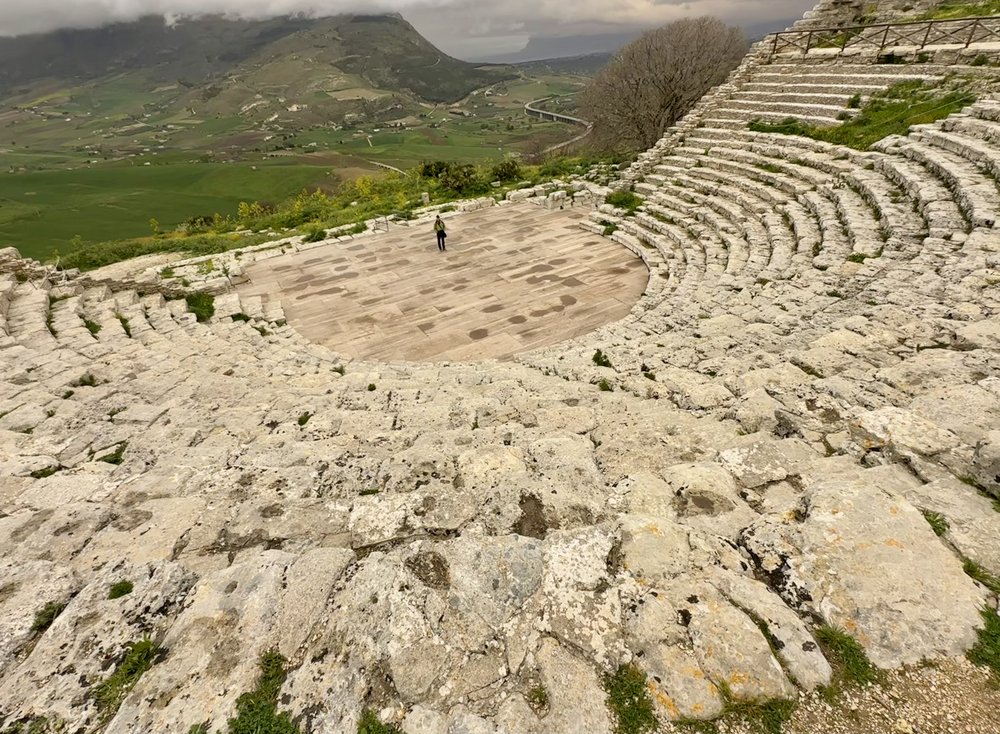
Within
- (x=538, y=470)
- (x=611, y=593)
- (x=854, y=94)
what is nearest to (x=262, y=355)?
(x=538, y=470)

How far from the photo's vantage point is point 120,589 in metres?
3.46

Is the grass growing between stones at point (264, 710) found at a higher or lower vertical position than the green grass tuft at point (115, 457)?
higher

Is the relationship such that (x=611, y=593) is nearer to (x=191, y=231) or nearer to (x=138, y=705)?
(x=138, y=705)

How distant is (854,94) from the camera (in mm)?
18109

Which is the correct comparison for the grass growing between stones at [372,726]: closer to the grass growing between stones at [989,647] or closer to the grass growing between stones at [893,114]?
the grass growing between stones at [989,647]

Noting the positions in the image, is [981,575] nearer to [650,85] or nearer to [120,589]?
[120,589]

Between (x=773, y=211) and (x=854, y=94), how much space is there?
8513 mm

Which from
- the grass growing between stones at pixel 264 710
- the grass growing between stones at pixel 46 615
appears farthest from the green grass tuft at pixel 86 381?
the grass growing between stones at pixel 264 710

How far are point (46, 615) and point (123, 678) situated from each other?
1081 millimetres

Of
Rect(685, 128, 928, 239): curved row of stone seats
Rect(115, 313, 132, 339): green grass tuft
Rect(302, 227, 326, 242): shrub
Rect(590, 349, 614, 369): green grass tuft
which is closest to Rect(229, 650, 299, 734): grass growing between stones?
Rect(590, 349, 614, 369): green grass tuft

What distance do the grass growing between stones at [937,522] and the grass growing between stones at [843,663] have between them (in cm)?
125

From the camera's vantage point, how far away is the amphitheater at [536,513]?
9.12ft

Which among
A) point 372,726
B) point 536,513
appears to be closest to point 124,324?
point 536,513

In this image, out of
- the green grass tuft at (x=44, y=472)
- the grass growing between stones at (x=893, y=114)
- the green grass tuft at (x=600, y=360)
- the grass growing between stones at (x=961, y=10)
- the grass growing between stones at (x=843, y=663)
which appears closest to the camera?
the grass growing between stones at (x=843, y=663)
